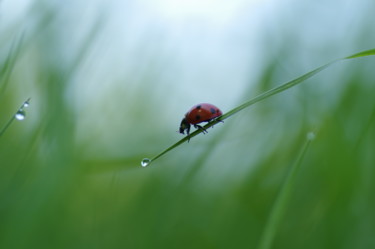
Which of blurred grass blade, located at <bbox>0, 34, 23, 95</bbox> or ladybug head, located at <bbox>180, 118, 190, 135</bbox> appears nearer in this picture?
blurred grass blade, located at <bbox>0, 34, 23, 95</bbox>

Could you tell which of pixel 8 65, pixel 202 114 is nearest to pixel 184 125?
pixel 202 114

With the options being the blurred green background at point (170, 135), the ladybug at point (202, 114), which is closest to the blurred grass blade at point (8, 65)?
the blurred green background at point (170, 135)

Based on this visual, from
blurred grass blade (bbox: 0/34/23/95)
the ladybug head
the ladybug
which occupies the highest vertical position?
the ladybug

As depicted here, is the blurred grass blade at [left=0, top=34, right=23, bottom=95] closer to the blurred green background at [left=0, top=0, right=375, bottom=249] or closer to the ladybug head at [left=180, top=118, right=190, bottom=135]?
the blurred green background at [left=0, top=0, right=375, bottom=249]

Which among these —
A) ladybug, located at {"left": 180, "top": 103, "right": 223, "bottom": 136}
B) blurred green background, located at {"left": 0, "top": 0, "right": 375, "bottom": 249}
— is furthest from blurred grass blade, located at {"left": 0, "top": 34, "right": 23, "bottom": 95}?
ladybug, located at {"left": 180, "top": 103, "right": 223, "bottom": 136}

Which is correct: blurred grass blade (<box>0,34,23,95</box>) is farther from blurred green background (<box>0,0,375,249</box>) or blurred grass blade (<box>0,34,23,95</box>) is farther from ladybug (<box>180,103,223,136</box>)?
ladybug (<box>180,103,223,136</box>)

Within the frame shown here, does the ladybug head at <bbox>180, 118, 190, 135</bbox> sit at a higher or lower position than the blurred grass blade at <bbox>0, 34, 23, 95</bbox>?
higher

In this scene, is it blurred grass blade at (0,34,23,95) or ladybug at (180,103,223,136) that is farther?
ladybug at (180,103,223,136)

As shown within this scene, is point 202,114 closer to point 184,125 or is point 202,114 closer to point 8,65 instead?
point 184,125

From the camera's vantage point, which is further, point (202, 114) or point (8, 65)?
point (202, 114)

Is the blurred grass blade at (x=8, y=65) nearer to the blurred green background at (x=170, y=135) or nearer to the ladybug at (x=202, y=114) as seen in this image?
the blurred green background at (x=170, y=135)
